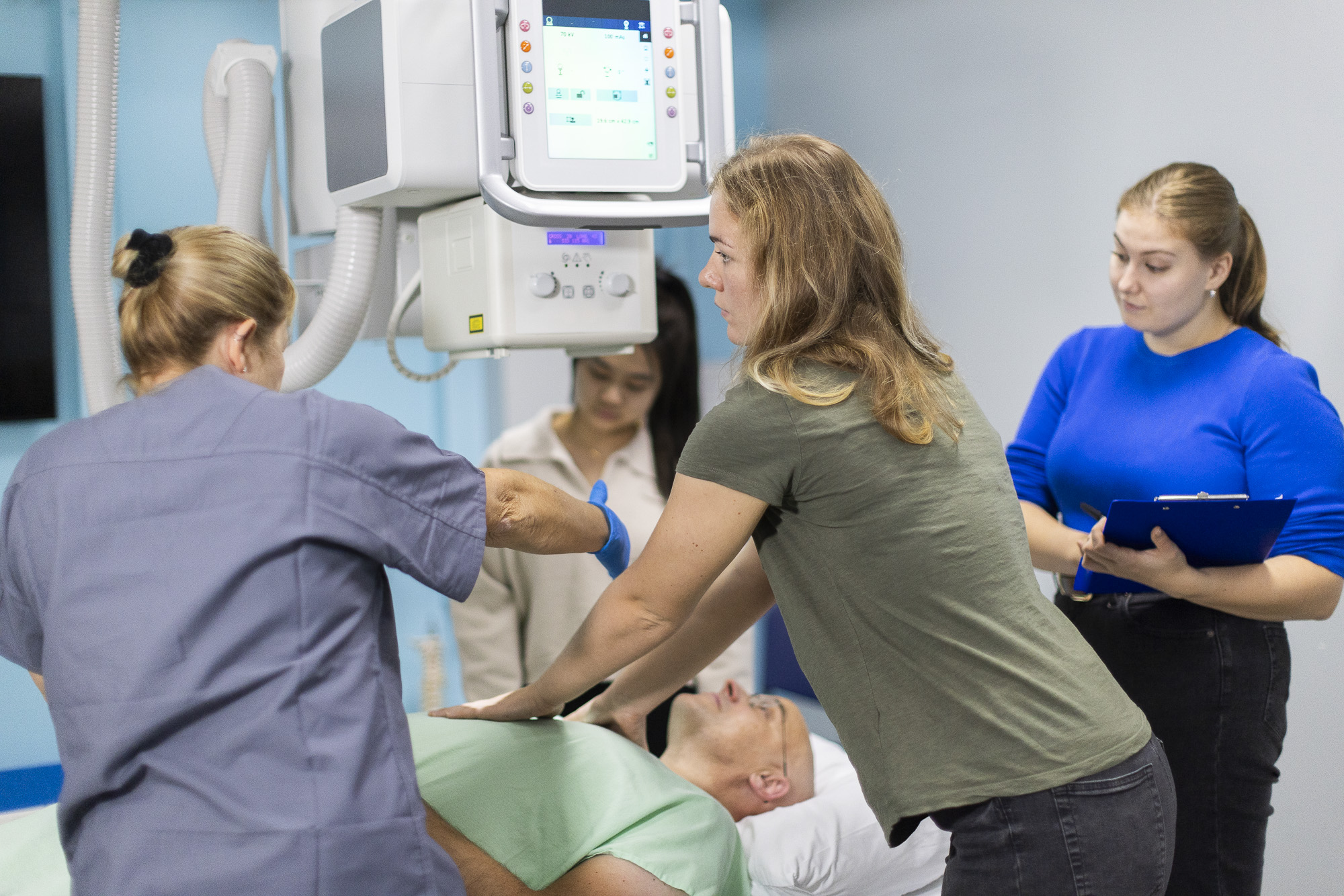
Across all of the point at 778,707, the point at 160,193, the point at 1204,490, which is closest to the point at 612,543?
the point at 1204,490

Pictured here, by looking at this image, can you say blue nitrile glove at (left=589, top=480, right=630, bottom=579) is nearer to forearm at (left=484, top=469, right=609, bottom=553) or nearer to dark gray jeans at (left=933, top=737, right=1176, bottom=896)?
forearm at (left=484, top=469, right=609, bottom=553)

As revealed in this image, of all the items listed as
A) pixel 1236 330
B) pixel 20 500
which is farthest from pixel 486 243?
pixel 1236 330

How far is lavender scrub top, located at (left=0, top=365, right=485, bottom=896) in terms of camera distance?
3.09 feet

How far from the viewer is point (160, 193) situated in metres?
2.98

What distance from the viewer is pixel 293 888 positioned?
3.11 feet

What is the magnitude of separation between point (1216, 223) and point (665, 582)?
1.04 metres

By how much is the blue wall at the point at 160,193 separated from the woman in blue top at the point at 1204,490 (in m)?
2.10

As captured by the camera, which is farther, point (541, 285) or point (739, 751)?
point (739, 751)

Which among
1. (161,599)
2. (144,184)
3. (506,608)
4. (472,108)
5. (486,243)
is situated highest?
(144,184)

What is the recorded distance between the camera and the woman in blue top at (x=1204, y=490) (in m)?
1.51

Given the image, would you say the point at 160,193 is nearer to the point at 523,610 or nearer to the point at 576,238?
the point at 523,610

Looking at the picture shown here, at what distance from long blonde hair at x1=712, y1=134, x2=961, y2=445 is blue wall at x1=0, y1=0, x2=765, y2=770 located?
7.45 ft

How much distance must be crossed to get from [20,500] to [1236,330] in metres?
1.57

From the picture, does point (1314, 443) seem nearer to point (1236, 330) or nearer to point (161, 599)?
point (1236, 330)
